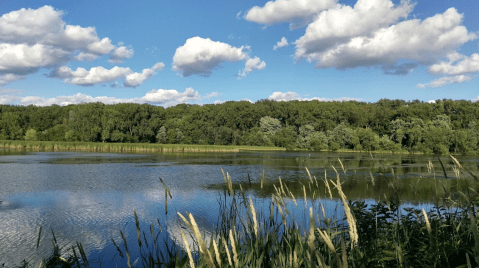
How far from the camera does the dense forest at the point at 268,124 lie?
212 feet

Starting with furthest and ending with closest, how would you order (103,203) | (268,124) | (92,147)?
(268,124) → (92,147) → (103,203)

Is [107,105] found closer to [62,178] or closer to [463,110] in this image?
[62,178]

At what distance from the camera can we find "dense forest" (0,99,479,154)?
212 ft

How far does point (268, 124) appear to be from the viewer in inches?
3068

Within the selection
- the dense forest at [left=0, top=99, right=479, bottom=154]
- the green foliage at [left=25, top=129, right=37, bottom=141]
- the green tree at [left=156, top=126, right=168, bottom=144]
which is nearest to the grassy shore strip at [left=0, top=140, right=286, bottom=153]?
the dense forest at [left=0, top=99, right=479, bottom=154]

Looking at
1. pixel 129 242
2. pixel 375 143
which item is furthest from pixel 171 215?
pixel 375 143

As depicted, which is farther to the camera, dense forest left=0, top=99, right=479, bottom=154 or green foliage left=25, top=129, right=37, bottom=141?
green foliage left=25, top=129, right=37, bottom=141

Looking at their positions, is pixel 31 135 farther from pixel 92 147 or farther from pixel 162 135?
pixel 92 147

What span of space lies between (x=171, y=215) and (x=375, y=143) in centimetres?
6148

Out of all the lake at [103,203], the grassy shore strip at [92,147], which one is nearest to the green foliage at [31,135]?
the grassy shore strip at [92,147]

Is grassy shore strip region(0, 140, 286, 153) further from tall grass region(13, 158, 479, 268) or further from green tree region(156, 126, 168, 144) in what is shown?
tall grass region(13, 158, 479, 268)

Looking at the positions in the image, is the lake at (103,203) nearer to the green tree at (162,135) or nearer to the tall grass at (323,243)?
the tall grass at (323,243)

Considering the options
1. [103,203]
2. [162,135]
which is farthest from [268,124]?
[103,203]

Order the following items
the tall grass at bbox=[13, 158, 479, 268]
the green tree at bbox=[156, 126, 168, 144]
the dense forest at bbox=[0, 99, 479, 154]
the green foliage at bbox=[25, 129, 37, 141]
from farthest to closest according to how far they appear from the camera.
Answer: the green tree at bbox=[156, 126, 168, 144], the green foliage at bbox=[25, 129, 37, 141], the dense forest at bbox=[0, 99, 479, 154], the tall grass at bbox=[13, 158, 479, 268]
